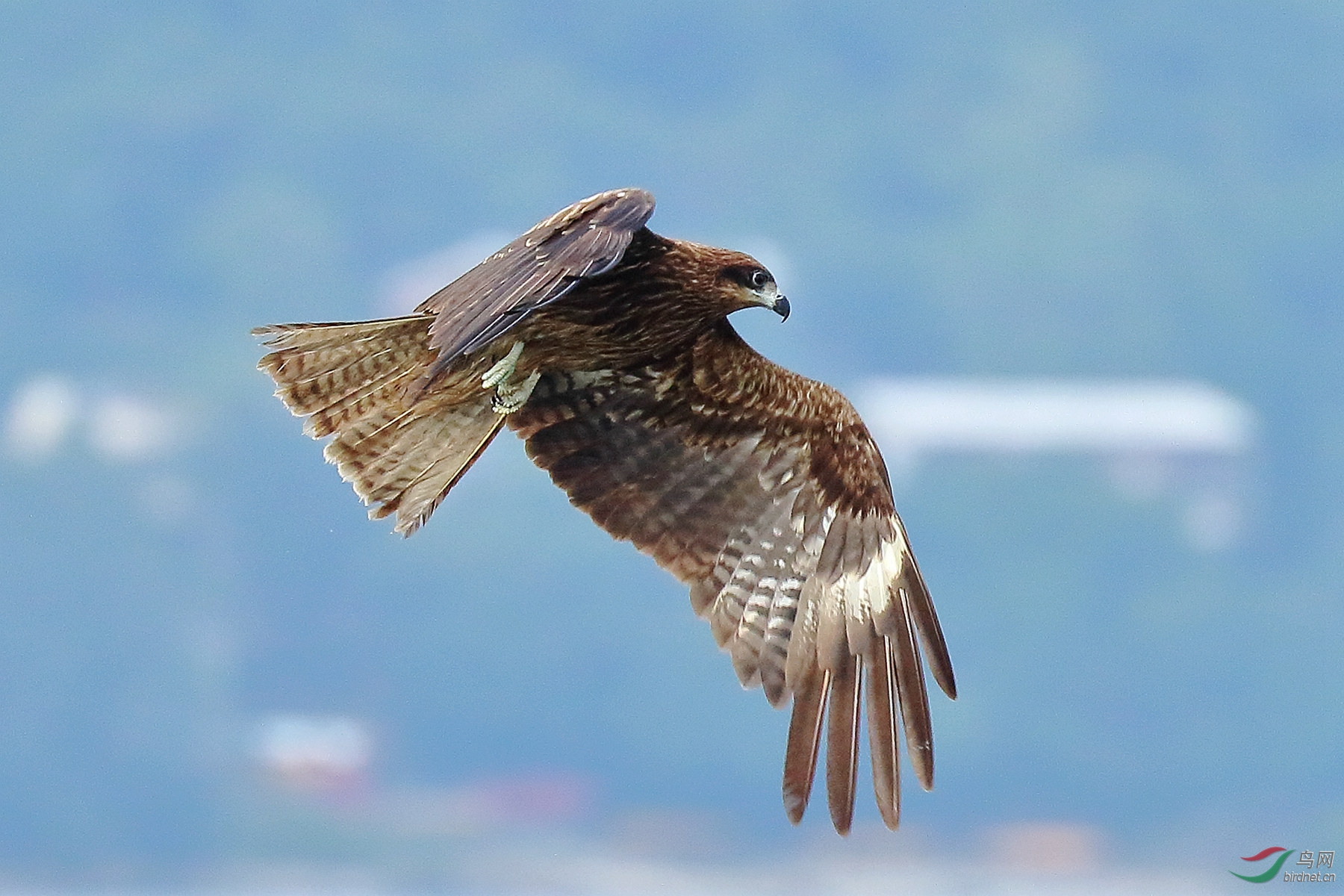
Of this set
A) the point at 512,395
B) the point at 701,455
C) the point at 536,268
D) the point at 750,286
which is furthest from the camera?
the point at 701,455

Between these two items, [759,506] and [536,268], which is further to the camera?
[759,506]

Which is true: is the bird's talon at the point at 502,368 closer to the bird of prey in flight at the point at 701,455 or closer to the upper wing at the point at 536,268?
the bird of prey in flight at the point at 701,455

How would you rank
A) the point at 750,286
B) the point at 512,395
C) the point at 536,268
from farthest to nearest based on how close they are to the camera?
the point at 512,395, the point at 750,286, the point at 536,268

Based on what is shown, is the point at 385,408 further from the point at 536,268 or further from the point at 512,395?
the point at 536,268

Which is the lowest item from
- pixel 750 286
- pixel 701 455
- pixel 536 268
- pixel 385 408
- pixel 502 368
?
pixel 536 268

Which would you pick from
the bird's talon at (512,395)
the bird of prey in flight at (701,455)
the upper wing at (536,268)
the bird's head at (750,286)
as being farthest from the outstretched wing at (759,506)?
the upper wing at (536,268)

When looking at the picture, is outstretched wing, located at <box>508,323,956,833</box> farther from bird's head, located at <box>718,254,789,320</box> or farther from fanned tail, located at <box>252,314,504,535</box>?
fanned tail, located at <box>252,314,504,535</box>

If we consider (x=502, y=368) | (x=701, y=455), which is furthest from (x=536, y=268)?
(x=701, y=455)

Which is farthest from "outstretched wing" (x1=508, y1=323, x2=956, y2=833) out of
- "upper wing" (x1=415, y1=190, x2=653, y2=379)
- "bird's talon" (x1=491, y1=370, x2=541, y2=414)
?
"upper wing" (x1=415, y1=190, x2=653, y2=379)
